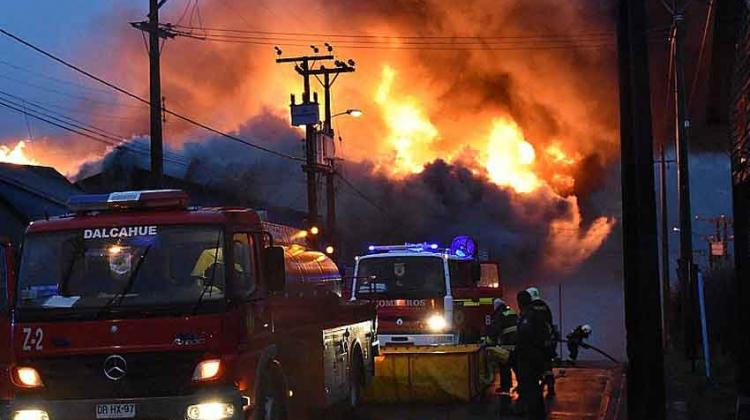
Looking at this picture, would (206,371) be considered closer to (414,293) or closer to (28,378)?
(28,378)

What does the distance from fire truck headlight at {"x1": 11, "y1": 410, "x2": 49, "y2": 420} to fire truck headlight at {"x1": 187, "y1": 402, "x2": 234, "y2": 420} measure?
3.71 ft

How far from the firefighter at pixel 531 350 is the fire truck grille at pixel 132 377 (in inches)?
159

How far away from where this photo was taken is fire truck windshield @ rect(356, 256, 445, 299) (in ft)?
51.3

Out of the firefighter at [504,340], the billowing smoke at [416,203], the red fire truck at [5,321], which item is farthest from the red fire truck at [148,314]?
the billowing smoke at [416,203]

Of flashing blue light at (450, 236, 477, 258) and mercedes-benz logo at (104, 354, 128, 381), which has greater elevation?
flashing blue light at (450, 236, 477, 258)

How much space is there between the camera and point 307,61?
33969 mm

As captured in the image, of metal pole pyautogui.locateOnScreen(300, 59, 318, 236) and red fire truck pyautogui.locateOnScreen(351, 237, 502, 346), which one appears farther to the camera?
metal pole pyautogui.locateOnScreen(300, 59, 318, 236)

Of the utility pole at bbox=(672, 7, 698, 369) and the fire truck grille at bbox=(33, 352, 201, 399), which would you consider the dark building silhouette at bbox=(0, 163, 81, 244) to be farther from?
the utility pole at bbox=(672, 7, 698, 369)

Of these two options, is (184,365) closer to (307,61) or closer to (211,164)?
(307,61)

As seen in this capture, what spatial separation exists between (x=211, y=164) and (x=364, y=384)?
104ft

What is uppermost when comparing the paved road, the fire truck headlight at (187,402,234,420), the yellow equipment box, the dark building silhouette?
the dark building silhouette

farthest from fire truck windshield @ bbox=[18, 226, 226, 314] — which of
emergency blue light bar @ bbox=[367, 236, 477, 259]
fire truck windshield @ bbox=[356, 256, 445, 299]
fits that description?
emergency blue light bar @ bbox=[367, 236, 477, 259]

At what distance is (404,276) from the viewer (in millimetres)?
15828

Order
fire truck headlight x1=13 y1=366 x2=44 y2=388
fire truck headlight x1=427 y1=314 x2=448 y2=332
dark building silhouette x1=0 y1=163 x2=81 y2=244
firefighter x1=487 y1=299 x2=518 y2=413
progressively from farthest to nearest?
dark building silhouette x1=0 y1=163 x2=81 y2=244 < fire truck headlight x1=427 y1=314 x2=448 y2=332 < firefighter x1=487 y1=299 x2=518 y2=413 < fire truck headlight x1=13 y1=366 x2=44 y2=388
